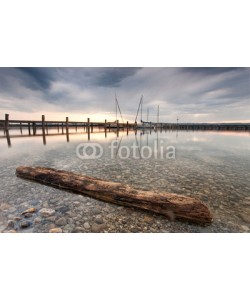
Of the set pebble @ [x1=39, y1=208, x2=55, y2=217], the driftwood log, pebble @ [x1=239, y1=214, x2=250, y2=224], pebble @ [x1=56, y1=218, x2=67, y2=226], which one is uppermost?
the driftwood log

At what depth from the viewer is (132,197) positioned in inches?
139

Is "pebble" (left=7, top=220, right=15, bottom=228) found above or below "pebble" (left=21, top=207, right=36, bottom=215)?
below

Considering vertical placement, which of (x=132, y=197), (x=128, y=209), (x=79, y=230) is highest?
(x=132, y=197)

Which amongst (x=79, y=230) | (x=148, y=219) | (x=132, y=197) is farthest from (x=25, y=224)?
(x=148, y=219)

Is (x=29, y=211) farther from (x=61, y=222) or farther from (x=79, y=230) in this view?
(x=79, y=230)

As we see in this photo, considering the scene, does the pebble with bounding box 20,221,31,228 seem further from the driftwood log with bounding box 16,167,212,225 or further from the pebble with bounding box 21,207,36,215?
the driftwood log with bounding box 16,167,212,225

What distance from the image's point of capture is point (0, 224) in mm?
3061

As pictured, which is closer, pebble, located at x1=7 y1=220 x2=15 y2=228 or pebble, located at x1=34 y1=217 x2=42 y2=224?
pebble, located at x1=7 y1=220 x2=15 y2=228

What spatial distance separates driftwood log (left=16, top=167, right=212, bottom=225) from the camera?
3082mm

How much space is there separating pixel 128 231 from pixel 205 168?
18.2 feet

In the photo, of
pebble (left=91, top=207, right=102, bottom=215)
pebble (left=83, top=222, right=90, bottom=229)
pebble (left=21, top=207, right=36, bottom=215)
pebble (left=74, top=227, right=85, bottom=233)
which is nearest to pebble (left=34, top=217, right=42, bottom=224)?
pebble (left=21, top=207, right=36, bottom=215)

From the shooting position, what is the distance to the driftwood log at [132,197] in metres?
3.08

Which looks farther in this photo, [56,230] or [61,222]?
[61,222]
